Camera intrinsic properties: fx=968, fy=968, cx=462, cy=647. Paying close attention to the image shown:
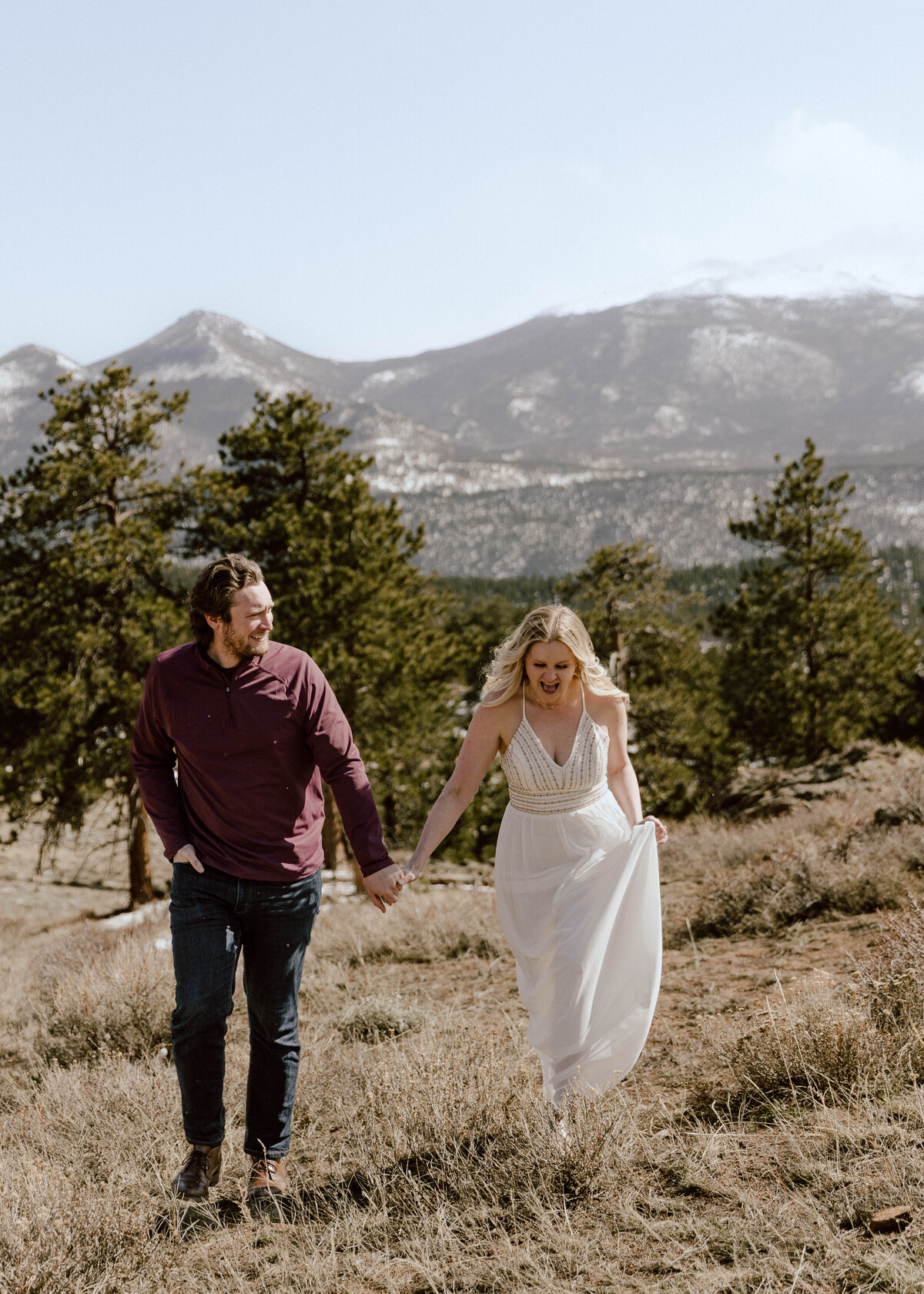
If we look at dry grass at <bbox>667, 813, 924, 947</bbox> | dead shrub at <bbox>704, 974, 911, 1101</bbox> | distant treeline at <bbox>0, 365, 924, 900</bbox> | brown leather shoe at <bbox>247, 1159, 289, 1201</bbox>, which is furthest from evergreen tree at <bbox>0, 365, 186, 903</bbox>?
dead shrub at <bbox>704, 974, 911, 1101</bbox>

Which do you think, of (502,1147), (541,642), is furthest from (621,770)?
(502,1147)

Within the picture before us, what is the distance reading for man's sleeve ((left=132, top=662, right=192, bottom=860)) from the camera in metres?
3.56

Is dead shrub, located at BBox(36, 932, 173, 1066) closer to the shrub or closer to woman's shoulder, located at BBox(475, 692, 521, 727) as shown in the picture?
the shrub

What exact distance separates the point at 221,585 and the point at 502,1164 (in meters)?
2.24

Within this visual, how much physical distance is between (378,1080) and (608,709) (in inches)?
72.9

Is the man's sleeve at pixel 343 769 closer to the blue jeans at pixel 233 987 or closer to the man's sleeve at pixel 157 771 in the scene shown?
the blue jeans at pixel 233 987

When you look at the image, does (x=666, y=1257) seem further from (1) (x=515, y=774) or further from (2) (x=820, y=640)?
(2) (x=820, y=640)

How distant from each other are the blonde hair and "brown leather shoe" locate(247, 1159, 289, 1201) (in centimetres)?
192

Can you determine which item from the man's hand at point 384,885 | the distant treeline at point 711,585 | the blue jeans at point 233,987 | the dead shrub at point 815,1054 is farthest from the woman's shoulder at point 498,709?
the distant treeline at point 711,585

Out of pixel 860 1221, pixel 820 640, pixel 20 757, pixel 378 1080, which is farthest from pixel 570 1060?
pixel 820 640

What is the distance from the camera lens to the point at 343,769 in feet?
11.9

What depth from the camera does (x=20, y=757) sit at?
16891 mm

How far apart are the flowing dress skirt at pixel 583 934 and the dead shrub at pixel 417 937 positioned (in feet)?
10.9

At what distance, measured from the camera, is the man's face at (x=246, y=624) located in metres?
3.47
